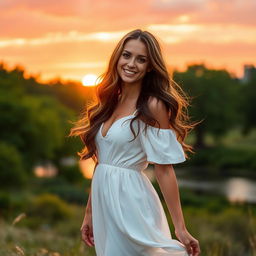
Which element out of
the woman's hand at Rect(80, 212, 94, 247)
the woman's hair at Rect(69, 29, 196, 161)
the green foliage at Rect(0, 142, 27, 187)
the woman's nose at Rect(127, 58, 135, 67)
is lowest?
the green foliage at Rect(0, 142, 27, 187)

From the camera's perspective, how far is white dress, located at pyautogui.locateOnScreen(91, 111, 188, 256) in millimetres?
3344

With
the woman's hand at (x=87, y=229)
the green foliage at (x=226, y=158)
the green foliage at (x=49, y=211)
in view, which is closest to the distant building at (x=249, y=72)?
the green foliage at (x=226, y=158)

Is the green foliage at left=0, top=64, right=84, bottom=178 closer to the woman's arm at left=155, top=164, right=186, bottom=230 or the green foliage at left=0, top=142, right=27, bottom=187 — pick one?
the green foliage at left=0, top=142, right=27, bottom=187

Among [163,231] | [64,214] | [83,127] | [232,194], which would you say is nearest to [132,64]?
[83,127]

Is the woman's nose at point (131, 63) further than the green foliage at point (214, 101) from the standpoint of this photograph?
No

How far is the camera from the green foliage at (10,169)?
36.9m

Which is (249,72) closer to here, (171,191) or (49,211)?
(49,211)

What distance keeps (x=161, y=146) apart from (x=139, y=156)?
19 cm

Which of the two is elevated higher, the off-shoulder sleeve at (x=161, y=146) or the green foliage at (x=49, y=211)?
the off-shoulder sleeve at (x=161, y=146)

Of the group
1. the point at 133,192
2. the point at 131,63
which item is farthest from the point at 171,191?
the point at 131,63

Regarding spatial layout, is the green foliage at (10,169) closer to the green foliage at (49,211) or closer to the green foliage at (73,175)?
the green foliage at (73,175)

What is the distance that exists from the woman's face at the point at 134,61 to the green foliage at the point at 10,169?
34.0 metres

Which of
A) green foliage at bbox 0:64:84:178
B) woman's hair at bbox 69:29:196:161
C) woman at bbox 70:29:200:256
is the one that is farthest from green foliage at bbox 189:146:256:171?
woman at bbox 70:29:200:256

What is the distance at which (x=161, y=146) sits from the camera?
3.32 metres
